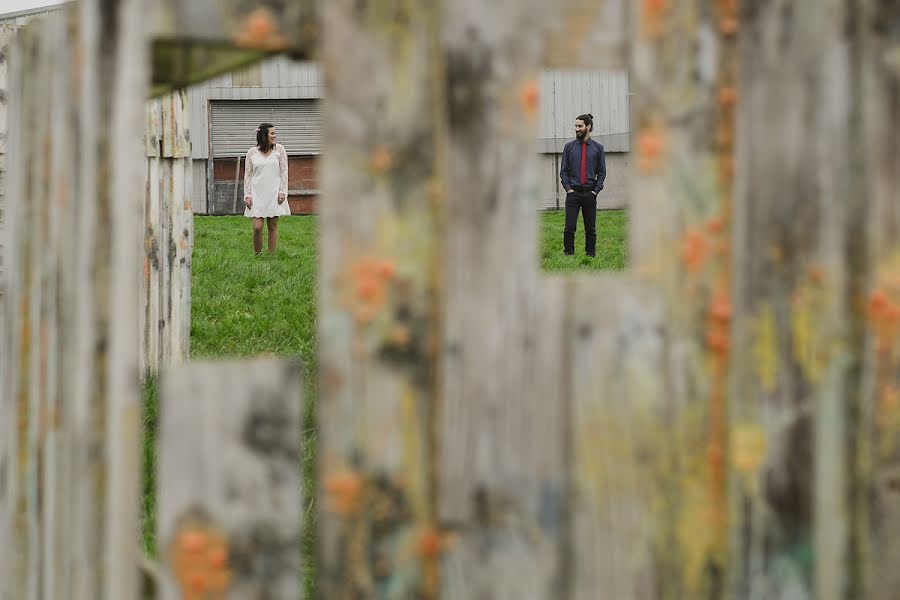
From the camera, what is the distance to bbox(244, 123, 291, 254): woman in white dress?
40.0 feet

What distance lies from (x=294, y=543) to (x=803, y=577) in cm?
82

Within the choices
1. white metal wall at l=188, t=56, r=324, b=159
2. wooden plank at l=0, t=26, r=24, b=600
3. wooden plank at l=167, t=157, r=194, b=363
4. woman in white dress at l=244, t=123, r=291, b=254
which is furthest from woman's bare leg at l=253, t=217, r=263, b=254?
white metal wall at l=188, t=56, r=324, b=159

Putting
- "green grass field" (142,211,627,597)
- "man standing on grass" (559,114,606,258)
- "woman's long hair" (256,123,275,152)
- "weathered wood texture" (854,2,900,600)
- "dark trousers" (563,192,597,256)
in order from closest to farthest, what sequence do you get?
"weathered wood texture" (854,2,900,600) < "green grass field" (142,211,627,597) < "woman's long hair" (256,123,275,152) < "dark trousers" (563,192,597,256) < "man standing on grass" (559,114,606,258)

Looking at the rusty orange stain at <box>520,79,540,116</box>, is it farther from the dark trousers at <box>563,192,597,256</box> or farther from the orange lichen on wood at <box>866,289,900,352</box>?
the dark trousers at <box>563,192,597,256</box>

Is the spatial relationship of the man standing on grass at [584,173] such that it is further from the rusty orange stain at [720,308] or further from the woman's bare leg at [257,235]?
the rusty orange stain at [720,308]

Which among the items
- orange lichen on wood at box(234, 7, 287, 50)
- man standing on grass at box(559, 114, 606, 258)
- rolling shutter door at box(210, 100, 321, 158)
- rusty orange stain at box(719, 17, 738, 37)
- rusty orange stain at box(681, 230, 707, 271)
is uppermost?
rolling shutter door at box(210, 100, 321, 158)

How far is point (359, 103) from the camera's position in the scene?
5.09 feet

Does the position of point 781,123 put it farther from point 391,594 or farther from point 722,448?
point 391,594

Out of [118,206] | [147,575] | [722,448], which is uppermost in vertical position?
[118,206]

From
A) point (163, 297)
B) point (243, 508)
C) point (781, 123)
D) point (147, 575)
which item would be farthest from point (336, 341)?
point (163, 297)

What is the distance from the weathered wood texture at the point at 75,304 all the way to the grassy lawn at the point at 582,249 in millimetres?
9254

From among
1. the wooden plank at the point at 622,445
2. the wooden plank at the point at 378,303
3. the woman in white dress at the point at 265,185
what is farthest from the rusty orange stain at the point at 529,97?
the woman in white dress at the point at 265,185

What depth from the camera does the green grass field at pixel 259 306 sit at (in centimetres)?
406

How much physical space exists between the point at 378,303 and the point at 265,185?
11127mm
